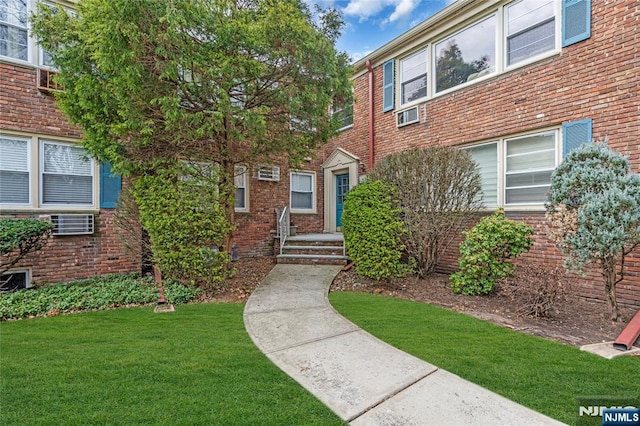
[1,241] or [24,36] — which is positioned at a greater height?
[24,36]

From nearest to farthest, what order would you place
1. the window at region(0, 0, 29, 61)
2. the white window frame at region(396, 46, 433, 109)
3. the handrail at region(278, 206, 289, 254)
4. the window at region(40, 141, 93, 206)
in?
1. the window at region(0, 0, 29, 61)
2. the window at region(40, 141, 93, 206)
3. the white window frame at region(396, 46, 433, 109)
4. the handrail at region(278, 206, 289, 254)

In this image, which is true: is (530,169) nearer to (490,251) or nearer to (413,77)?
(490,251)

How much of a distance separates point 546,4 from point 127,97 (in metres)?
7.47

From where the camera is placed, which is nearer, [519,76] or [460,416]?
[460,416]

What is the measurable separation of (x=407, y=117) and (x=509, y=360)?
6647 mm

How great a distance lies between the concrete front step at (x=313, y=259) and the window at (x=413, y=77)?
4.65 meters

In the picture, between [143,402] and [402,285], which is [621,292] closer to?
[402,285]

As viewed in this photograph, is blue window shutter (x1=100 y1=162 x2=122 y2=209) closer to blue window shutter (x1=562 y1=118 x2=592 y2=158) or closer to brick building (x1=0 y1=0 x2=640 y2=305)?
brick building (x1=0 y1=0 x2=640 y2=305)

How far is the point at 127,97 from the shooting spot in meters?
4.85

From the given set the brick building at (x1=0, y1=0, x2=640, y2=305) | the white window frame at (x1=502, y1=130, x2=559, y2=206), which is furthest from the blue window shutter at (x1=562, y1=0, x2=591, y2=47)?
the white window frame at (x1=502, y1=130, x2=559, y2=206)

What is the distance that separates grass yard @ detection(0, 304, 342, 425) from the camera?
2236 mm

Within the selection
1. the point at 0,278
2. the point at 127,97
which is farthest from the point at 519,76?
the point at 0,278

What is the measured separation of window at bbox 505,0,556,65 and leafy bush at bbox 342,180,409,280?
3.80 m

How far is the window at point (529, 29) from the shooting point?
19.3ft
